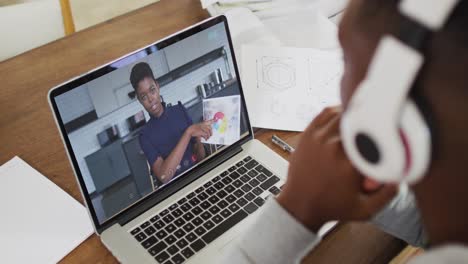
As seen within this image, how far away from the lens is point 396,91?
0.37m

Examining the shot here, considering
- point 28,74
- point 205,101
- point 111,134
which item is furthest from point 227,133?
point 28,74

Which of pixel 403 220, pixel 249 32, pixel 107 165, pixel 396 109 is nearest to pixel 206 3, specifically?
pixel 249 32

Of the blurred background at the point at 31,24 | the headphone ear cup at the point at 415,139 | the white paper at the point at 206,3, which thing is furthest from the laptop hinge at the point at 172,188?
the blurred background at the point at 31,24

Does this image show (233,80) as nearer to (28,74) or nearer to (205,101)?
(205,101)

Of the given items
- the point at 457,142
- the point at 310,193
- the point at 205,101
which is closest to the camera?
the point at 457,142

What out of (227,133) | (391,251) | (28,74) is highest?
(28,74)

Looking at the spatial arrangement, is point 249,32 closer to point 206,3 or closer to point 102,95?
point 206,3

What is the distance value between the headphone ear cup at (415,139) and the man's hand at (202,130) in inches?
20.4

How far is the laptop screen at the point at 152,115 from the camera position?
2.52 ft

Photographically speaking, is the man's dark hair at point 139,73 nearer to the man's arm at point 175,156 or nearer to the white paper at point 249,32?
the man's arm at point 175,156

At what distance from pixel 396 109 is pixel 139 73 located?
510 millimetres

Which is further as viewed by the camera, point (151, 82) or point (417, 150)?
point (151, 82)

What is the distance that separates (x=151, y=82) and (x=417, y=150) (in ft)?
1.71

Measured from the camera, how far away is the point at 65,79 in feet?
3.54
